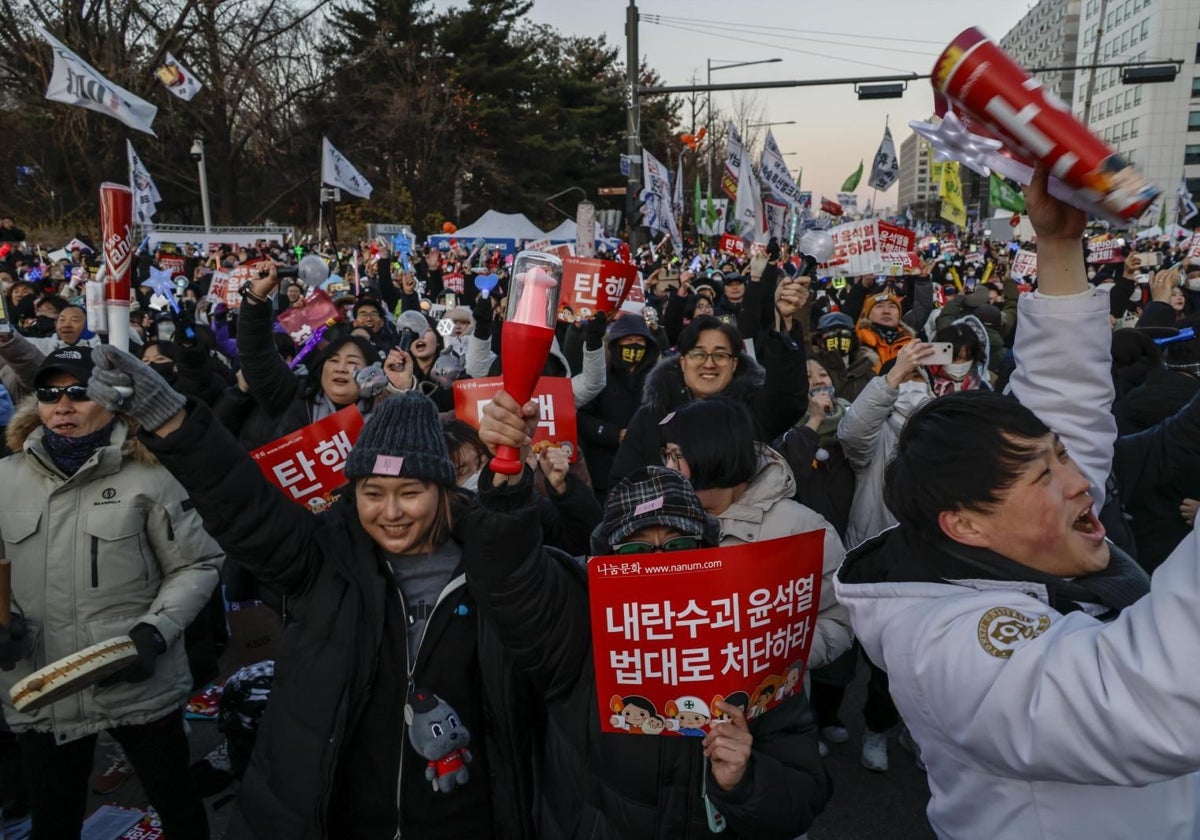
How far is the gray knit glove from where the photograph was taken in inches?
75.3

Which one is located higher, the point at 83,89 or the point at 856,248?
the point at 83,89

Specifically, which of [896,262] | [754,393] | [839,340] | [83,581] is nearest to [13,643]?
[83,581]

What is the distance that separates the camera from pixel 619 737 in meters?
1.91

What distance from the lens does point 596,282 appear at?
5.82m

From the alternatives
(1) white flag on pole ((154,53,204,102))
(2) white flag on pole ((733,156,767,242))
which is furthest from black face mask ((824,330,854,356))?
(1) white flag on pole ((154,53,204,102))

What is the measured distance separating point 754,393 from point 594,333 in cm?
140

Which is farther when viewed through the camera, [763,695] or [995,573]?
[763,695]

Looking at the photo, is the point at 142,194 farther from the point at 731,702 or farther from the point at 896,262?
the point at 731,702

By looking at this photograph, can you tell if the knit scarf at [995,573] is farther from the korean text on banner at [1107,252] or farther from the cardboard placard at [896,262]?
the korean text on banner at [1107,252]

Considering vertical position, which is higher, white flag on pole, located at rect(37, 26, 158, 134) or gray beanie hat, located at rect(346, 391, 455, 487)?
white flag on pole, located at rect(37, 26, 158, 134)

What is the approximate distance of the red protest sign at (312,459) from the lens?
3605mm

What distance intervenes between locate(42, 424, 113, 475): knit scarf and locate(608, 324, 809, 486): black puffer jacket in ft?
6.68

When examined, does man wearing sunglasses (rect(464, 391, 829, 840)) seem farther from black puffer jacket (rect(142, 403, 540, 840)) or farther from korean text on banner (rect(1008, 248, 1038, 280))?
korean text on banner (rect(1008, 248, 1038, 280))

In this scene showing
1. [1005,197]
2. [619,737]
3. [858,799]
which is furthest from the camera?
[1005,197]
